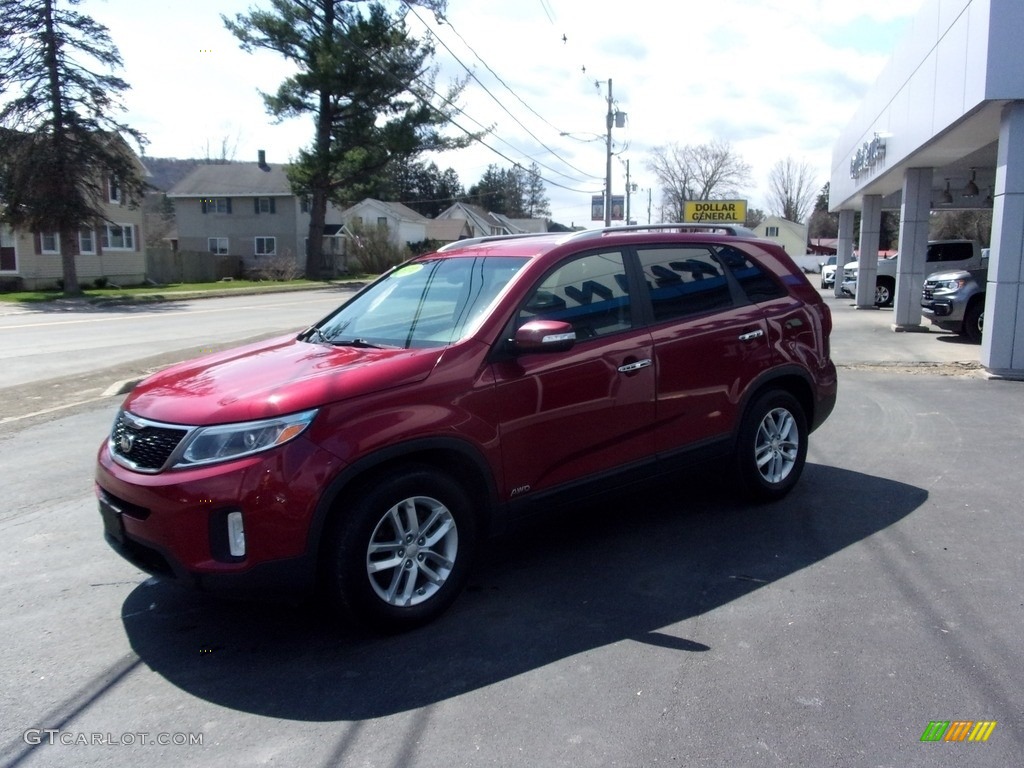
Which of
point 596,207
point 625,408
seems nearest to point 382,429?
point 625,408

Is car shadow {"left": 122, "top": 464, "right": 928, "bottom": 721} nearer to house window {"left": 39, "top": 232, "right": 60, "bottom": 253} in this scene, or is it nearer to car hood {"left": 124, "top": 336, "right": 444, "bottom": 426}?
car hood {"left": 124, "top": 336, "right": 444, "bottom": 426}

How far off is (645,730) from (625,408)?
202 cm

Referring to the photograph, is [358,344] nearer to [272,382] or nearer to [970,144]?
[272,382]

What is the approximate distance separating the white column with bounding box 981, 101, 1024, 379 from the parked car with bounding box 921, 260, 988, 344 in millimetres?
4241

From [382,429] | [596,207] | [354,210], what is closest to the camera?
[382,429]

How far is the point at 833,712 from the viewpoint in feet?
11.1

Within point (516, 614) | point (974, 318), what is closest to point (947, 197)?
point (974, 318)

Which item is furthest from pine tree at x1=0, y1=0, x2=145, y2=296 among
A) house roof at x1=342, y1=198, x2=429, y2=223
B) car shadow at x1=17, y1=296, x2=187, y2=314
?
house roof at x1=342, y1=198, x2=429, y2=223

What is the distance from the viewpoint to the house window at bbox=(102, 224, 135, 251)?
44.2m

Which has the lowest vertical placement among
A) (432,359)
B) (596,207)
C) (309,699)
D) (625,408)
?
(309,699)

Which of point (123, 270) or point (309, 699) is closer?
point (309, 699)

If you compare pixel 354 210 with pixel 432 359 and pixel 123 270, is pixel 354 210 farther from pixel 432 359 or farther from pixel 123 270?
Result: pixel 432 359

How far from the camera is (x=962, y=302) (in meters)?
15.4

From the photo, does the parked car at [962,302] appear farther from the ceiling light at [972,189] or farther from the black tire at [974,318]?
the ceiling light at [972,189]
